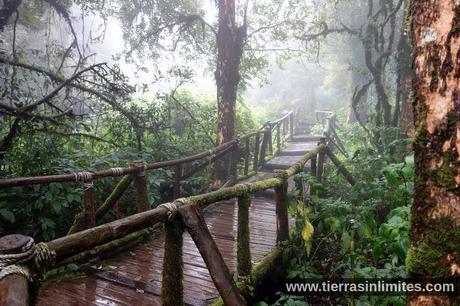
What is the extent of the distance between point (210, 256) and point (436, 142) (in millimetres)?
1531

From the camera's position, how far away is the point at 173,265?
2.50 m

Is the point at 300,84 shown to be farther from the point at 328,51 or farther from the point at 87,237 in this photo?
the point at 87,237

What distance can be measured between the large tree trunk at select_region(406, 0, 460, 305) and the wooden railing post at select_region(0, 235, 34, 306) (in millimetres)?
1857

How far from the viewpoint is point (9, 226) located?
4.70 metres

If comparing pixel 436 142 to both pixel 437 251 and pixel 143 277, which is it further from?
pixel 143 277

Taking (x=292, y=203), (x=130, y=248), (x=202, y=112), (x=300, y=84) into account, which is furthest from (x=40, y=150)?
(x=300, y=84)

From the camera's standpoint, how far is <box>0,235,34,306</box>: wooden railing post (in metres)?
1.19

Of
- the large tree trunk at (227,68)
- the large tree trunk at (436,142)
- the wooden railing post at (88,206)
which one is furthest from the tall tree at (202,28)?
the large tree trunk at (436,142)

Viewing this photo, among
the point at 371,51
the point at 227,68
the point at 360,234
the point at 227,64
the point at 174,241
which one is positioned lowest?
the point at 360,234

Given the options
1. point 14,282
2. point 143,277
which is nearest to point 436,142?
point 14,282

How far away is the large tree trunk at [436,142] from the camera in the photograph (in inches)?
66.8

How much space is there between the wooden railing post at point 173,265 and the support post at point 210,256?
0.10m

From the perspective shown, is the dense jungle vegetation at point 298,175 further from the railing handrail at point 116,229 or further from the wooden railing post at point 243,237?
the railing handrail at point 116,229

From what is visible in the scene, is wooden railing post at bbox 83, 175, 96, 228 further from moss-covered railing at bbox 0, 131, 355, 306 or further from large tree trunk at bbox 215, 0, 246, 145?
large tree trunk at bbox 215, 0, 246, 145
